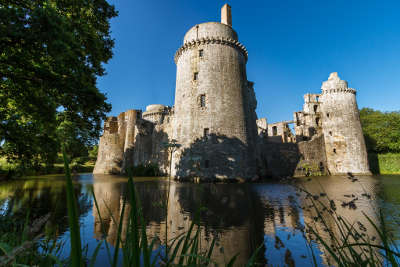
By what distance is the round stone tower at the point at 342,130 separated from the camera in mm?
23788

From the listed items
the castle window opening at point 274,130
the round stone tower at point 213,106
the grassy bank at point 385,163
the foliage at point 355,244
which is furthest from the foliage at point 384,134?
the foliage at point 355,244

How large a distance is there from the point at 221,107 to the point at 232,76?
10.9 ft

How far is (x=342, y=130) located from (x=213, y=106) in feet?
59.8

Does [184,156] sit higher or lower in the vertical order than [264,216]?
higher

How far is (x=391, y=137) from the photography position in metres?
30.7

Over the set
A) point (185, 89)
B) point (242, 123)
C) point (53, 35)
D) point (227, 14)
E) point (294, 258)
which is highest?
point (227, 14)

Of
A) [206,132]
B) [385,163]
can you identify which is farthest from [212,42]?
[385,163]

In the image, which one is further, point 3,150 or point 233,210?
point 233,210

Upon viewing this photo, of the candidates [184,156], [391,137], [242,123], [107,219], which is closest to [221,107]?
[242,123]

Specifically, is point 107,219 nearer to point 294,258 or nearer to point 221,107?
point 294,258

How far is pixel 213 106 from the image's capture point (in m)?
17.0

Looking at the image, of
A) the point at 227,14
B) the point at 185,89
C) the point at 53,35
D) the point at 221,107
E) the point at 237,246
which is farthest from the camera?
the point at 227,14

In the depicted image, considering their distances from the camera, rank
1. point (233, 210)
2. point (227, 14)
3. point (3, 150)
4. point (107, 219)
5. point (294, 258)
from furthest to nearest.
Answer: point (227, 14) < point (233, 210) < point (3, 150) < point (107, 219) < point (294, 258)

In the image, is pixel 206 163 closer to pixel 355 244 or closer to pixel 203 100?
pixel 203 100
